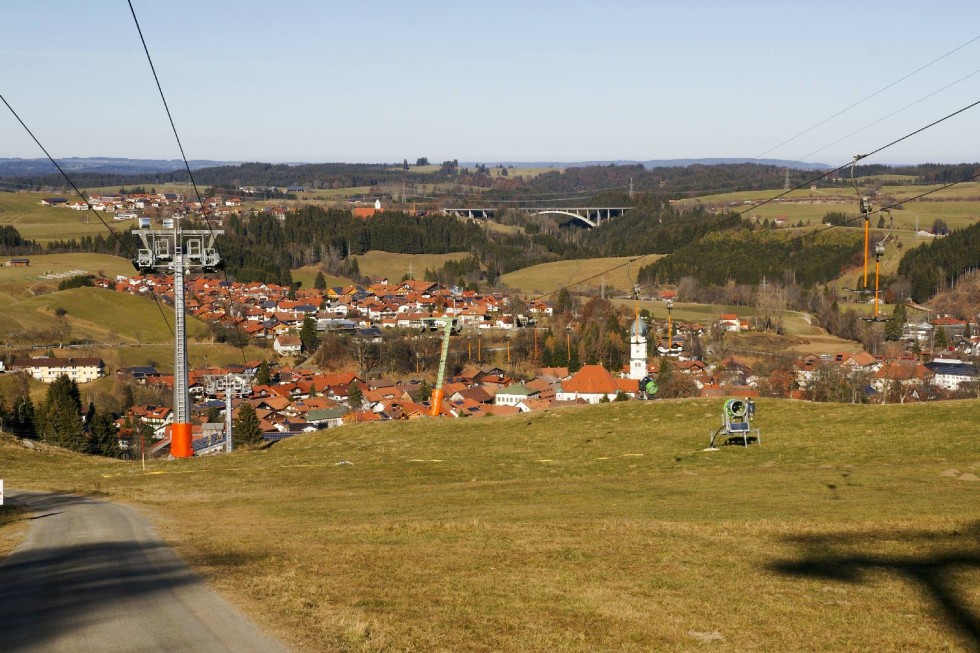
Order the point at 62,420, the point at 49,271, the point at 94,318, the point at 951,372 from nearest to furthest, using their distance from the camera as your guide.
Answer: the point at 62,420 < the point at 951,372 < the point at 94,318 < the point at 49,271

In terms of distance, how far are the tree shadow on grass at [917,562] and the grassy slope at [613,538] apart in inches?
2.0

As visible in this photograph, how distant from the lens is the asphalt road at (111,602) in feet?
32.1

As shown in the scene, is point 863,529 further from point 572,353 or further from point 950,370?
point 572,353

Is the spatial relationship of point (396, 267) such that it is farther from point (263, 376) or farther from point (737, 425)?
point (737, 425)

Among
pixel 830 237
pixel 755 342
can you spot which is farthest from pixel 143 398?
pixel 830 237

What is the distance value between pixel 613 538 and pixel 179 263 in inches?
875

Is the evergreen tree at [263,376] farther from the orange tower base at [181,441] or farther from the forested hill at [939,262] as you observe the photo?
the forested hill at [939,262]

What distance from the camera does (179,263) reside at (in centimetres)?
3328

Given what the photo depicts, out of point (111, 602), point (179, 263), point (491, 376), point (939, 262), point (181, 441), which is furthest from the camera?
point (939, 262)

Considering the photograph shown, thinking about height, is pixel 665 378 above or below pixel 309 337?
above

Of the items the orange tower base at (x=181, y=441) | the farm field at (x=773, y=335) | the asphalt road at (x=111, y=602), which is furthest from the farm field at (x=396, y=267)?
the asphalt road at (x=111, y=602)

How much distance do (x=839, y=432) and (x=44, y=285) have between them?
415 feet

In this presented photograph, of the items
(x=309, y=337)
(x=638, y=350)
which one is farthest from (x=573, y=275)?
(x=638, y=350)

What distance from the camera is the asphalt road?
9797 millimetres
